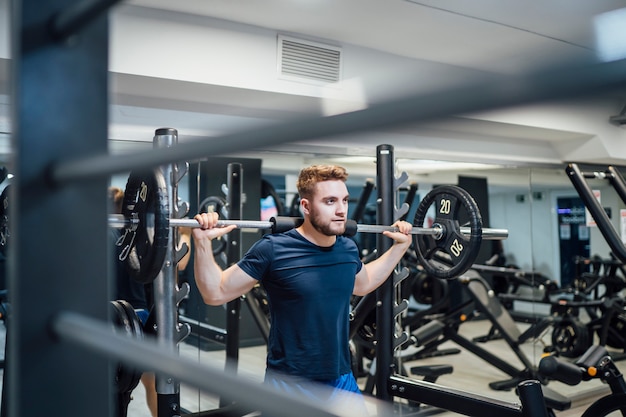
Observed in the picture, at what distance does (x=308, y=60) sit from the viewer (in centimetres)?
390

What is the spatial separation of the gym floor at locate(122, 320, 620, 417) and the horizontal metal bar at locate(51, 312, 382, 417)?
3095 millimetres

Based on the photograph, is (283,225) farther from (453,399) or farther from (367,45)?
(367,45)

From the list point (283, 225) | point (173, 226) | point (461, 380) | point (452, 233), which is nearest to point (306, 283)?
point (283, 225)

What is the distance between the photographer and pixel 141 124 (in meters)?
3.88

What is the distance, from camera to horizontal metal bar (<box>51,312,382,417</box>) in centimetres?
32

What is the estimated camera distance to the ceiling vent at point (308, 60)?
3818 mm

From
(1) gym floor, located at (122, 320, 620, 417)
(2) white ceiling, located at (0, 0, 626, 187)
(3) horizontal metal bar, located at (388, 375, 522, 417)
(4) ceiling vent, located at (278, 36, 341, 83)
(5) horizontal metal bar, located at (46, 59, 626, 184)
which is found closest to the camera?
(5) horizontal metal bar, located at (46, 59, 626, 184)

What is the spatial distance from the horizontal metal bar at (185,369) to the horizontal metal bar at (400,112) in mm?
120

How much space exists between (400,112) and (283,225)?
235cm

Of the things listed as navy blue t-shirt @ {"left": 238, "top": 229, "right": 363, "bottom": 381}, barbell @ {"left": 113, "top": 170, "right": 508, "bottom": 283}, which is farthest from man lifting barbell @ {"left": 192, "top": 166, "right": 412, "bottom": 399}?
barbell @ {"left": 113, "top": 170, "right": 508, "bottom": 283}

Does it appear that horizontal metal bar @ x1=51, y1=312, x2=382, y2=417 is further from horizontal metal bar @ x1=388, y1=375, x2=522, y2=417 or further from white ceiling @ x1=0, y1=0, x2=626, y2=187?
white ceiling @ x1=0, y1=0, x2=626, y2=187

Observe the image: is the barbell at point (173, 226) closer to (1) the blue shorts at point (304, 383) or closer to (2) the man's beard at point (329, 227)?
(2) the man's beard at point (329, 227)

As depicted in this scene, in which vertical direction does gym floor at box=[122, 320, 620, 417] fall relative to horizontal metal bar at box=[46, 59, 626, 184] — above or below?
below

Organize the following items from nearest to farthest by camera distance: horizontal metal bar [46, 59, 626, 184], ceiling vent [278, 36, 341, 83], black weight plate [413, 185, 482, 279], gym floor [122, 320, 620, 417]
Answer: horizontal metal bar [46, 59, 626, 184], black weight plate [413, 185, 482, 279], ceiling vent [278, 36, 341, 83], gym floor [122, 320, 620, 417]
